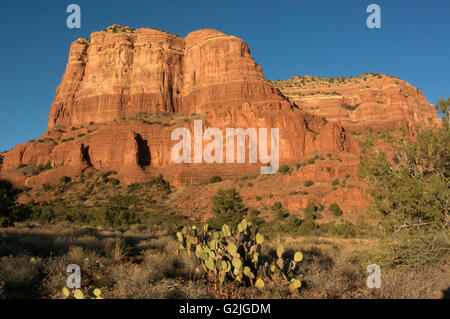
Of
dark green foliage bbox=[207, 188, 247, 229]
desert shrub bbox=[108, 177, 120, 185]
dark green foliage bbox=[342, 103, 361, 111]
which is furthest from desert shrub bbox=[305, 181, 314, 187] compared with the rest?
dark green foliage bbox=[342, 103, 361, 111]

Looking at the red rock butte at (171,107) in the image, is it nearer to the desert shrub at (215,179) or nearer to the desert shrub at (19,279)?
the desert shrub at (215,179)

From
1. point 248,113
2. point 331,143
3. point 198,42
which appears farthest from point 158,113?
point 331,143

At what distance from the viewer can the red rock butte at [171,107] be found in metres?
54.9

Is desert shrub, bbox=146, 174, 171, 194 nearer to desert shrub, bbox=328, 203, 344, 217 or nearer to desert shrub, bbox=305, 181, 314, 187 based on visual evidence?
desert shrub, bbox=305, 181, 314, 187

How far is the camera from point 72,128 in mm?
77688

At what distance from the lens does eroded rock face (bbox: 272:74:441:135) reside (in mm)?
88625

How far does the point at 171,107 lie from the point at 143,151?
2422 centimetres

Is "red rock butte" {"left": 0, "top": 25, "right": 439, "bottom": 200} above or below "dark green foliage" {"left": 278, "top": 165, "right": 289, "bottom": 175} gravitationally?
above

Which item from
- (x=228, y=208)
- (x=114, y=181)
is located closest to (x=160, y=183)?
(x=114, y=181)

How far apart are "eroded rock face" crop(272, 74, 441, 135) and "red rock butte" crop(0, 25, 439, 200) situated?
35 cm

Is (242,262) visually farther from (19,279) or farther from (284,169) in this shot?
(284,169)

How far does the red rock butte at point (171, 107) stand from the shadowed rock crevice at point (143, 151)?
0.20m

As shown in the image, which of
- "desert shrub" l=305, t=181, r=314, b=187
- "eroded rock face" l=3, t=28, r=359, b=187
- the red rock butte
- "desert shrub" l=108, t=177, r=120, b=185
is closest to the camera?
"desert shrub" l=305, t=181, r=314, b=187

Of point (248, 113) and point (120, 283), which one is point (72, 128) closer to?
point (248, 113)
